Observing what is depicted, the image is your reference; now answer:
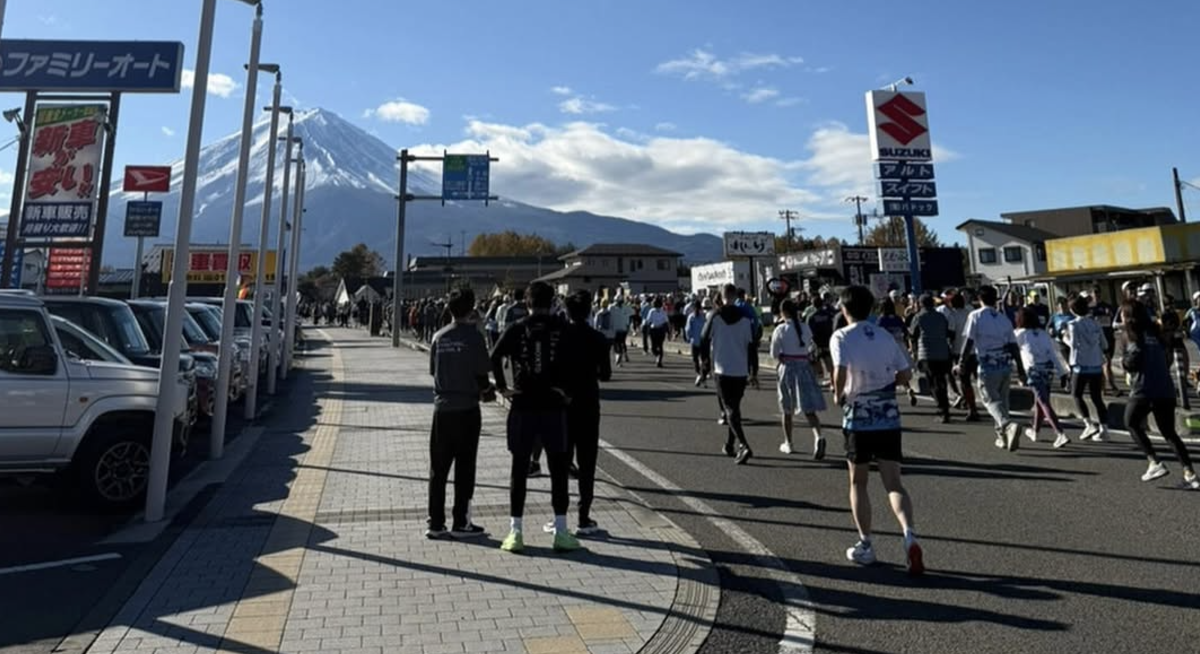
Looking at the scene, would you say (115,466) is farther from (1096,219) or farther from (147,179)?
(1096,219)

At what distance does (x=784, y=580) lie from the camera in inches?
184

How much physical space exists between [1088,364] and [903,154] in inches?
514

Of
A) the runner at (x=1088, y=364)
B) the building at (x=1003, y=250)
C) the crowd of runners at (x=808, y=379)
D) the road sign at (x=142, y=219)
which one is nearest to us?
the crowd of runners at (x=808, y=379)

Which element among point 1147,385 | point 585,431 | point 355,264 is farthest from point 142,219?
point 355,264

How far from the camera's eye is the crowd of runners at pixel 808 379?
4.99 meters

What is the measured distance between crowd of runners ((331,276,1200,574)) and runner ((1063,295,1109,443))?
0.02 m

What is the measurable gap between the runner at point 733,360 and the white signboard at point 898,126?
14.4 metres

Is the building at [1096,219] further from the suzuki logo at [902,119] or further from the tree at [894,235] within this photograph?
the suzuki logo at [902,119]

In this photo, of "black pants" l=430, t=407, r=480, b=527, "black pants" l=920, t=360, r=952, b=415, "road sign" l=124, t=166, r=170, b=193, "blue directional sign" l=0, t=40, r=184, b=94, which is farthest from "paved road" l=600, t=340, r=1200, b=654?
"road sign" l=124, t=166, r=170, b=193

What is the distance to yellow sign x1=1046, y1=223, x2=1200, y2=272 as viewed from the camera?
3519 cm

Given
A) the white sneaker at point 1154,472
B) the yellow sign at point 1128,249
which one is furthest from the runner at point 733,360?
the yellow sign at point 1128,249

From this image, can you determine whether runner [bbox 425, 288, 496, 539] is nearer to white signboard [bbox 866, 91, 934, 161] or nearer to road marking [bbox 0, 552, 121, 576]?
road marking [bbox 0, 552, 121, 576]

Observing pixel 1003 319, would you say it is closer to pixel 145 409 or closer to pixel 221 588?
pixel 221 588

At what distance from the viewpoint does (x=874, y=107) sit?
20766 mm
